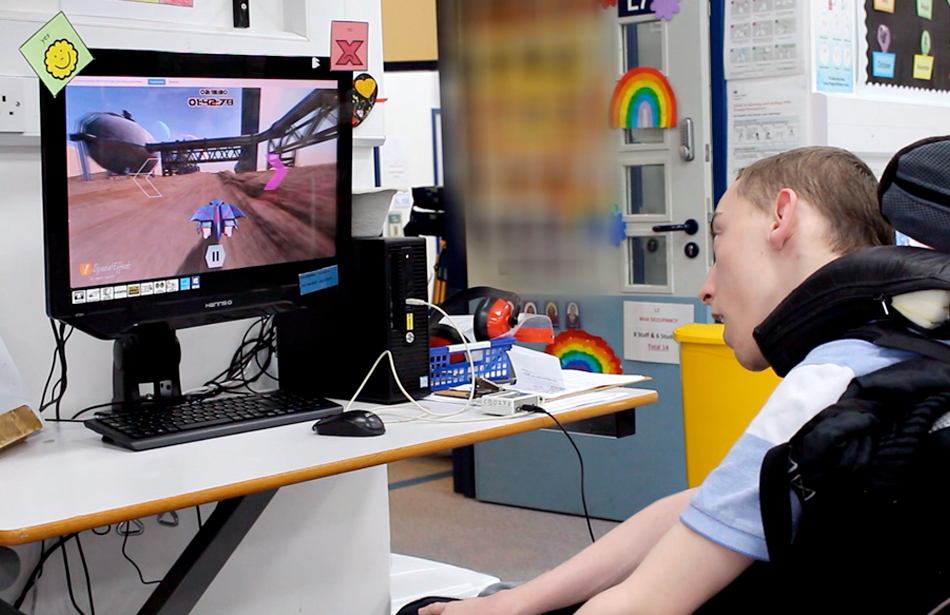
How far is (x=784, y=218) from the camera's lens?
127 centimetres

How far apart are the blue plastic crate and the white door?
4.90ft

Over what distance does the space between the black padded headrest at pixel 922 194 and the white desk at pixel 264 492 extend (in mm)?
824

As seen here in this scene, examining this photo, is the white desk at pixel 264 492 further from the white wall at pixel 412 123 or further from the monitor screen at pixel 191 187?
the white wall at pixel 412 123

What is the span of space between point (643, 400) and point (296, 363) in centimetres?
67

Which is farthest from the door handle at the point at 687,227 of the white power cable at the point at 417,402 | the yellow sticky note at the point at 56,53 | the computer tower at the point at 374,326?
the yellow sticky note at the point at 56,53

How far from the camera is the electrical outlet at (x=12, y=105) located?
1.92m

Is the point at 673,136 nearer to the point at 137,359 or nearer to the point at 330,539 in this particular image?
the point at 330,539

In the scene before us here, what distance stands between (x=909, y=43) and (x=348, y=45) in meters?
2.60

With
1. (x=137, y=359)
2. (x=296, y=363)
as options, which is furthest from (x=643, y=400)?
(x=137, y=359)

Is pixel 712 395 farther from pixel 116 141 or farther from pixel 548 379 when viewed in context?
pixel 116 141

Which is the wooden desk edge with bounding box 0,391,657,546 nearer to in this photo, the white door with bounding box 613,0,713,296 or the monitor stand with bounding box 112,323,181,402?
the monitor stand with bounding box 112,323,181,402

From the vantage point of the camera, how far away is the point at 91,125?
1.74 m

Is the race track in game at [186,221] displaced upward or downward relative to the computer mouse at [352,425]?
upward

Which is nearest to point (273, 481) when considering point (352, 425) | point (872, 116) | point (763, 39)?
point (352, 425)
